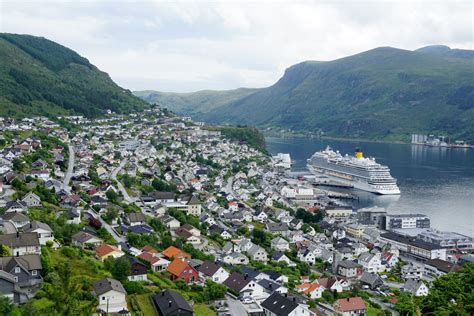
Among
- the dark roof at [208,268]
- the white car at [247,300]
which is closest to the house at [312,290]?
the white car at [247,300]

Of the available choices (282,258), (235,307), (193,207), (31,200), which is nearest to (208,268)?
(235,307)

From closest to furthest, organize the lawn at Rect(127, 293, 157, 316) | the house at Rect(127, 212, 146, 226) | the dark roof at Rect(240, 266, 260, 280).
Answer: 1. the lawn at Rect(127, 293, 157, 316)
2. the dark roof at Rect(240, 266, 260, 280)
3. the house at Rect(127, 212, 146, 226)

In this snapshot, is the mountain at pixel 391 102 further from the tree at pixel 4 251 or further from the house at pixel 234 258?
the tree at pixel 4 251

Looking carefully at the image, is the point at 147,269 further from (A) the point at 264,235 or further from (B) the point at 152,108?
(B) the point at 152,108

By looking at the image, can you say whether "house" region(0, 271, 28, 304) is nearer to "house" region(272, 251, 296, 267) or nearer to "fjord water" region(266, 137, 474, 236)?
"house" region(272, 251, 296, 267)

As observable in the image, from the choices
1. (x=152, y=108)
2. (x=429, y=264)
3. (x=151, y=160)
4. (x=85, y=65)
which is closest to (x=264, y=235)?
(x=429, y=264)

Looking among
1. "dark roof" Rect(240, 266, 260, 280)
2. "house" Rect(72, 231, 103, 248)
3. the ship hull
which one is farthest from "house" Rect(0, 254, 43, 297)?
the ship hull
